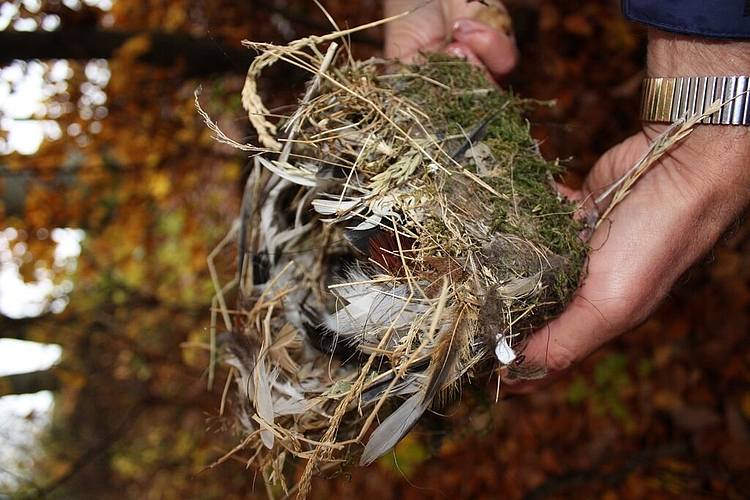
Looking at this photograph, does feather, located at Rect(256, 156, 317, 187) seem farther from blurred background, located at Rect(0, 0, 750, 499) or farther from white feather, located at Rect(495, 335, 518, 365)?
blurred background, located at Rect(0, 0, 750, 499)

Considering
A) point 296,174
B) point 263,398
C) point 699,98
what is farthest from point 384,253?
point 699,98

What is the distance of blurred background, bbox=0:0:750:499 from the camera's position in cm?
285

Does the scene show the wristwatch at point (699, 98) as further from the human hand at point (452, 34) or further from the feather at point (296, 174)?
the feather at point (296, 174)

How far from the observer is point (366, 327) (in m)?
1.01

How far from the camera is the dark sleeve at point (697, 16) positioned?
1003 mm

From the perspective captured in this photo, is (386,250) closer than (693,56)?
Yes

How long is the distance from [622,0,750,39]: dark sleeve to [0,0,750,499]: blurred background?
146cm

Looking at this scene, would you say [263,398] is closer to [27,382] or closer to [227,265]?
[227,265]

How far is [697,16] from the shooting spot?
3.37ft

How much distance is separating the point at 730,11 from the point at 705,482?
2523mm

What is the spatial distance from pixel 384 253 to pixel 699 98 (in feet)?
2.26

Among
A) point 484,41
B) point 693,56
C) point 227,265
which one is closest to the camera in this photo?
point 693,56

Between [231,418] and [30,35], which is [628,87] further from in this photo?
[30,35]

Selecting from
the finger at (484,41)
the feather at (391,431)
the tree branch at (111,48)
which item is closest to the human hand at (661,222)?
the feather at (391,431)
